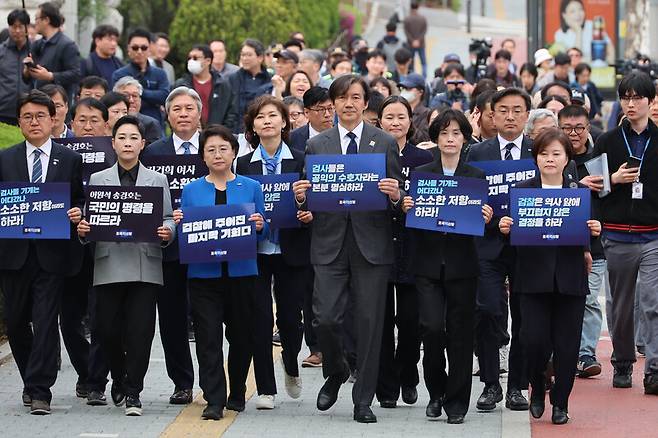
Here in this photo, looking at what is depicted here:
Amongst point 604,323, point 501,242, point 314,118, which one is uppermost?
point 314,118

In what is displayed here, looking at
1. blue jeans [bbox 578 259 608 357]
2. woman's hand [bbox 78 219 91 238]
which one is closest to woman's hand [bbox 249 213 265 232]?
woman's hand [bbox 78 219 91 238]

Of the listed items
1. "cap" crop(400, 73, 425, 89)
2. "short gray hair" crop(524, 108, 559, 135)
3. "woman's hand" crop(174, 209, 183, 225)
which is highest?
"cap" crop(400, 73, 425, 89)

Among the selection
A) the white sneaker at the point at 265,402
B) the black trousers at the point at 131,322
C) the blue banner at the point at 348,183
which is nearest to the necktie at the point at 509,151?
the blue banner at the point at 348,183

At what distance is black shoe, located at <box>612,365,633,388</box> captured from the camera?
40.4 ft

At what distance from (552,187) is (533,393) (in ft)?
4.42

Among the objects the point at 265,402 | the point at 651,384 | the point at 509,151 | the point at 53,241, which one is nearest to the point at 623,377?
the point at 651,384

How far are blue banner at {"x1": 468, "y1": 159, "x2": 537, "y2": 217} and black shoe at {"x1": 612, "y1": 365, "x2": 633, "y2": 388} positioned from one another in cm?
180

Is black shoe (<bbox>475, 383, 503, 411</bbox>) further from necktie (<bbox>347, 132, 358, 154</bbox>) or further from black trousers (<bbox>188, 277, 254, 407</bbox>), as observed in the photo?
necktie (<bbox>347, 132, 358, 154</bbox>)

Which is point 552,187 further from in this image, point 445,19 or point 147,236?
point 445,19

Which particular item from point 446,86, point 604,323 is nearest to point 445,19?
point 446,86

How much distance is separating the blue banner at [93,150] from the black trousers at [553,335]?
3293 mm

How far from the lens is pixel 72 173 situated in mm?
11469

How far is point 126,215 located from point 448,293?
2137 mm

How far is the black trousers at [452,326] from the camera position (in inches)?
428
